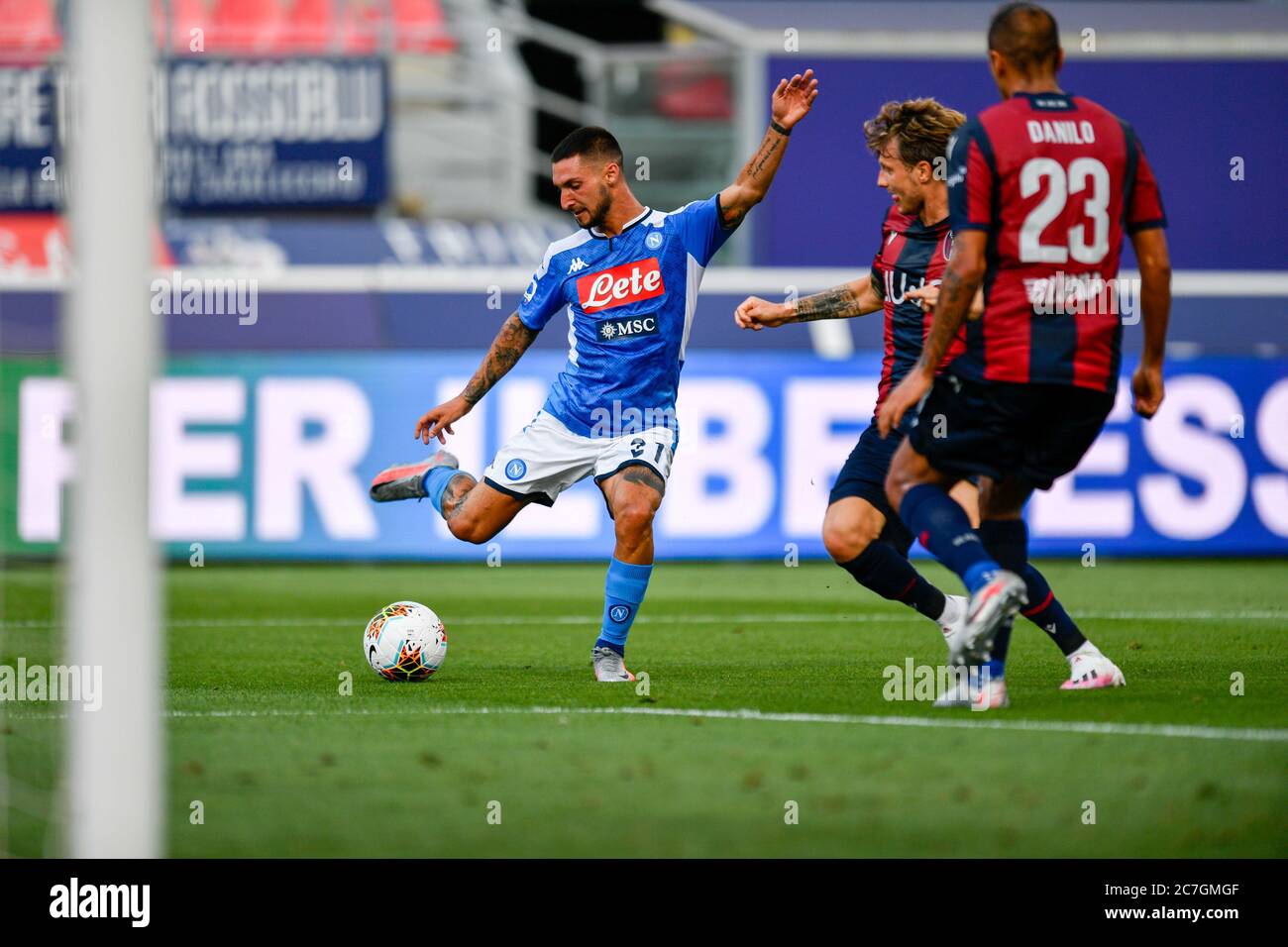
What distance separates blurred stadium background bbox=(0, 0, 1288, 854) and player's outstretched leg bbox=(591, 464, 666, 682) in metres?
3.44

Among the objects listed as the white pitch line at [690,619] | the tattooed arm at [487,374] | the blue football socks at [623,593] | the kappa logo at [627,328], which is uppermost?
the kappa logo at [627,328]

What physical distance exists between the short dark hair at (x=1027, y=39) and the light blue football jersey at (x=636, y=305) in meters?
1.83

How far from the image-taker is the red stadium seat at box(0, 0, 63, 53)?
64.2 ft

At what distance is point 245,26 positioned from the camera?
1992 centimetres

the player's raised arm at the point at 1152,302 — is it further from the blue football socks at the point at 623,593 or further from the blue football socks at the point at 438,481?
the blue football socks at the point at 438,481

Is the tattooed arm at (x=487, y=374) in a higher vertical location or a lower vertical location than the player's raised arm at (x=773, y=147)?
lower

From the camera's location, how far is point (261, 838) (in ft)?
13.8

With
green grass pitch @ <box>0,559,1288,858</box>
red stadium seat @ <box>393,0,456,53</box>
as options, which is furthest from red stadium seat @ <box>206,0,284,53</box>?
green grass pitch @ <box>0,559,1288,858</box>

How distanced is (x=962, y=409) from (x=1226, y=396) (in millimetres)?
8842

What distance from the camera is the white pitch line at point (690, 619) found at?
973cm

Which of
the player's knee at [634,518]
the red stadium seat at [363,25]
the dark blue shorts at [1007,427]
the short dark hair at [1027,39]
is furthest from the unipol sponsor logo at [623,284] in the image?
the red stadium seat at [363,25]
